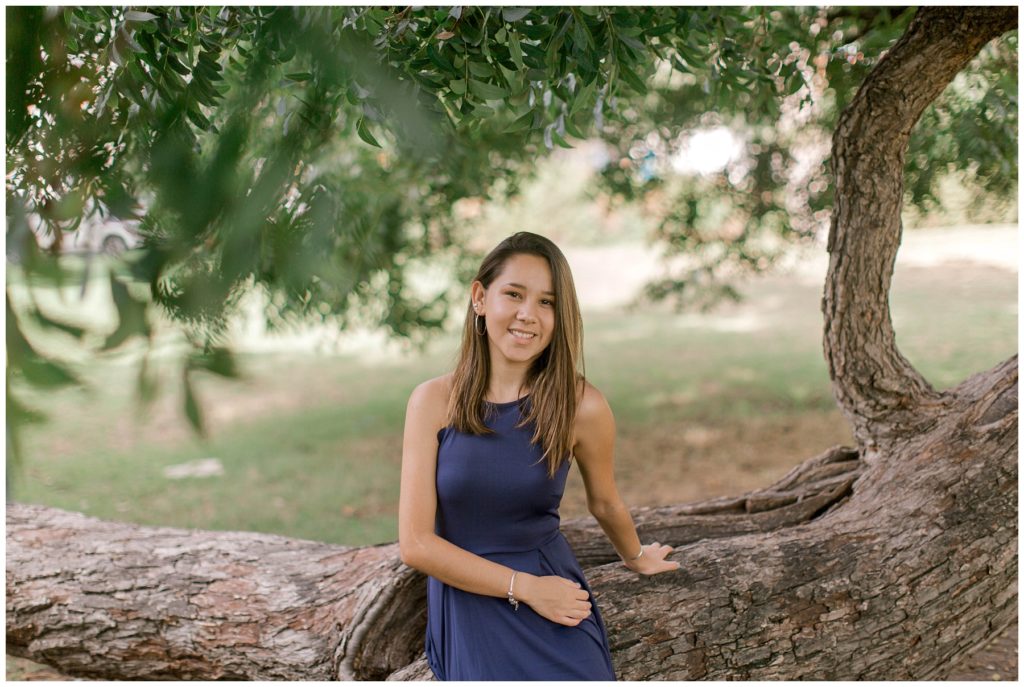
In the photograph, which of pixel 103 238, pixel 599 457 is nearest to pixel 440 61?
pixel 599 457

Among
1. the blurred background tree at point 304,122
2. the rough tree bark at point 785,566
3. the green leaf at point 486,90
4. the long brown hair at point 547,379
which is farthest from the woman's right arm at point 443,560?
the green leaf at point 486,90

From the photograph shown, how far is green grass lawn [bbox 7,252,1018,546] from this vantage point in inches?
261

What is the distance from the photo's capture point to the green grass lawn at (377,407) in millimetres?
6617

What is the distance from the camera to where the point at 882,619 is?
9.33 feet

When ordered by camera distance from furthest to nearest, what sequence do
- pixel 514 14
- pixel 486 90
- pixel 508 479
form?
pixel 508 479 < pixel 486 90 < pixel 514 14

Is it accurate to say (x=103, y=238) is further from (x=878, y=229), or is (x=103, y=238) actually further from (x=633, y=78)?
(x=878, y=229)

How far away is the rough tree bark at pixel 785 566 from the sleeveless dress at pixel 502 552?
0.31m

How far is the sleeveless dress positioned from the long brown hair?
0.12 ft

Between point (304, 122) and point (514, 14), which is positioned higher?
point (514, 14)

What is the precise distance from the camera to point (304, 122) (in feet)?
2.73

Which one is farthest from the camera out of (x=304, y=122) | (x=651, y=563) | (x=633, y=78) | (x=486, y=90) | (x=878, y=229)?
(x=878, y=229)

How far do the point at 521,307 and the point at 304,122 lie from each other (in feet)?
5.27

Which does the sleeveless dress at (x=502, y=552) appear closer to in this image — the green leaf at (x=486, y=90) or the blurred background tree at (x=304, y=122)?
the blurred background tree at (x=304, y=122)

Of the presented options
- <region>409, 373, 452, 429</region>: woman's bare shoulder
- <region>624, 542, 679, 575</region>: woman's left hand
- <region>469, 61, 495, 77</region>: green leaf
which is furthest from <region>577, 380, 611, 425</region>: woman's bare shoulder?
<region>469, 61, 495, 77</region>: green leaf
